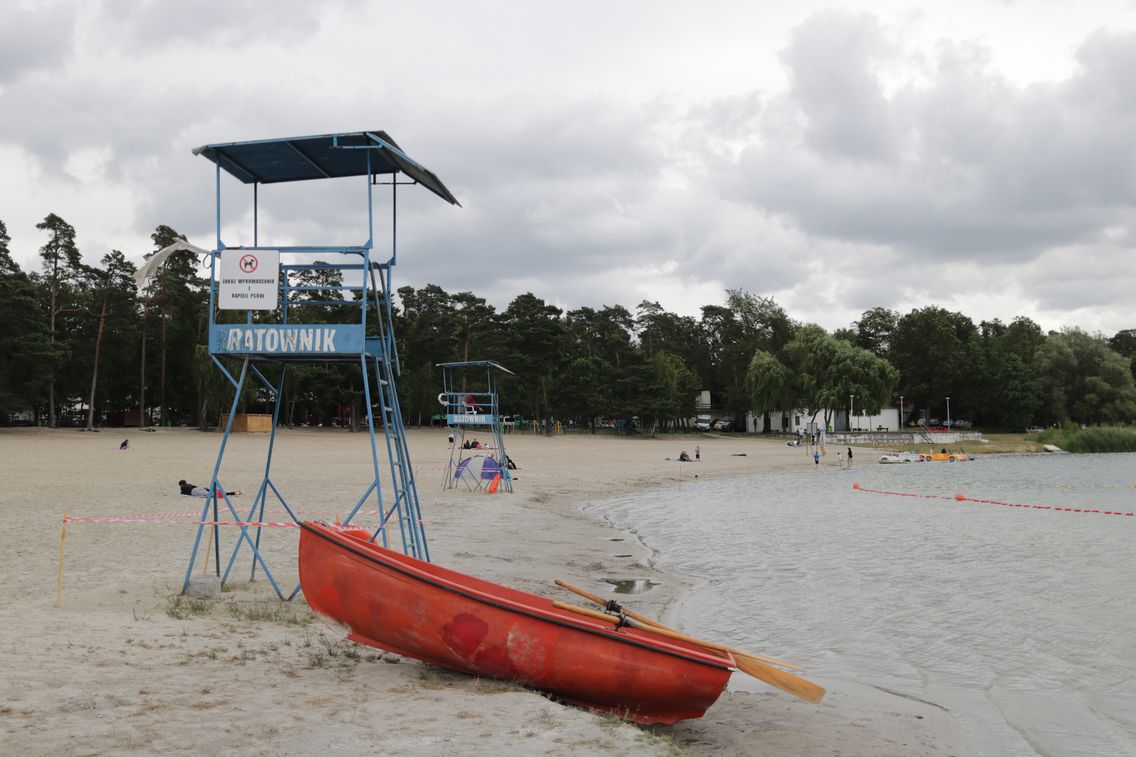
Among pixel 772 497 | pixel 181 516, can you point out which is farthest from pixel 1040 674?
pixel 772 497

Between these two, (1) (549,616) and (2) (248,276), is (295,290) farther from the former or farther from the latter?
(1) (549,616)

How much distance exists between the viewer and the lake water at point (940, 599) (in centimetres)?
856

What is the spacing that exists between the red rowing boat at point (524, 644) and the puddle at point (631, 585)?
601 cm

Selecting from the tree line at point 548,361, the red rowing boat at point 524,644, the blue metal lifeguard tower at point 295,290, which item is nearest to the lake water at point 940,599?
the red rowing boat at point 524,644

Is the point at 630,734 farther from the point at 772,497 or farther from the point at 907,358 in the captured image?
the point at 907,358

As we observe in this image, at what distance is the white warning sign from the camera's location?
30.9 feet

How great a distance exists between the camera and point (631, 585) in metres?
13.7

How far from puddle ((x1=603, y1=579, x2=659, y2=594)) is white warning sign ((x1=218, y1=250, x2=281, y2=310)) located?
7121 mm

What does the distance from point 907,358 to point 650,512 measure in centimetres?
8161

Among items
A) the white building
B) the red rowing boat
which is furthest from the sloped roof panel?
the white building

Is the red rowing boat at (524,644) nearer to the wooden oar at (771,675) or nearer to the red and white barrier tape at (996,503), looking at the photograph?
the wooden oar at (771,675)

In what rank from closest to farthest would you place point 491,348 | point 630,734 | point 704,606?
1. point 630,734
2. point 704,606
3. point 491,348

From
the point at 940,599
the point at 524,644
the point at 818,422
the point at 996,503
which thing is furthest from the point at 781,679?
the point at 818,422

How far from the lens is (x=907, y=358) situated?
9675cm
